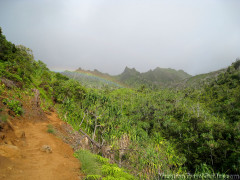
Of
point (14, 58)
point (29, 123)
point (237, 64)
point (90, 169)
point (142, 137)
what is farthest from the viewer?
point (237, 64)

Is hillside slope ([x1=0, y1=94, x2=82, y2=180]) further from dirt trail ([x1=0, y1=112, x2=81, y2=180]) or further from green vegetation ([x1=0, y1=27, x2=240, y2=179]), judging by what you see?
green vegetation ([x1=0, y1=27, x2=240, y2=179])

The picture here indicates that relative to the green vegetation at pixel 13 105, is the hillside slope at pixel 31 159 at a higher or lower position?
lower

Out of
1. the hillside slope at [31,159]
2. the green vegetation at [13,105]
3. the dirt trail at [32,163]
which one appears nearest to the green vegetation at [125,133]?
the green vegetation at [13,105]

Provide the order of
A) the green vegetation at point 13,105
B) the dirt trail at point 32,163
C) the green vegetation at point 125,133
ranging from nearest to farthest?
the dirt trail at point 32,163 → the green vegetation at point 13,105 → the green vegetation at point 125,133

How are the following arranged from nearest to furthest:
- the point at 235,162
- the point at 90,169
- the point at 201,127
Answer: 1. the point at 90,169
2. the point at 235,162
3. the point at 201,127

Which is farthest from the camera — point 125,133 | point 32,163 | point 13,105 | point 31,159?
point 125,133

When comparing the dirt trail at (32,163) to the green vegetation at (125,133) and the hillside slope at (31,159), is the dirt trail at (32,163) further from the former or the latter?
the green vegetation at (125,133)

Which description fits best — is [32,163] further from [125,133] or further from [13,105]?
[125,133]

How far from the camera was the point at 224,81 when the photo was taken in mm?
65875

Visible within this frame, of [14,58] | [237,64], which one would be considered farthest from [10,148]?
[237,64]

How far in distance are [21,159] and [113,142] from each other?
59.6ft

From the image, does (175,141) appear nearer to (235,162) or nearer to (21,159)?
(235,162)

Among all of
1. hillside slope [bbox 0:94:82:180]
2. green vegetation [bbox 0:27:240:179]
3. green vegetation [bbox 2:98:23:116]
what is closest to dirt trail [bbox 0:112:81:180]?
hillside slope [bbox 0:94:82:180]

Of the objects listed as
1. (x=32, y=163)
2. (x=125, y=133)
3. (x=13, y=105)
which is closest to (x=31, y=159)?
(x=32, y=163)
